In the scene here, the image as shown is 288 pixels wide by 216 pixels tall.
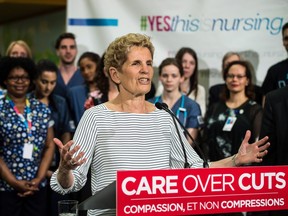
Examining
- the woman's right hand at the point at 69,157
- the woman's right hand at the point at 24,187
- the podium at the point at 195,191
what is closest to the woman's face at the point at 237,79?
the woman's right hand at the point at 24,187

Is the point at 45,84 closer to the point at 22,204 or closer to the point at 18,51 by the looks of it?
the point at 18,51

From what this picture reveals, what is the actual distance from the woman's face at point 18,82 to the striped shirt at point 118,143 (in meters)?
2.11

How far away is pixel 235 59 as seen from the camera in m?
5.55

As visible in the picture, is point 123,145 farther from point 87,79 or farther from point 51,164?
point 87,79

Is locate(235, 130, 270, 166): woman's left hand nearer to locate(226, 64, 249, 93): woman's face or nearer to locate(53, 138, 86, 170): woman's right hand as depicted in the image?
locate(53, 138, 86, 170): woman's right hand

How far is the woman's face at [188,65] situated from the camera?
565 cm

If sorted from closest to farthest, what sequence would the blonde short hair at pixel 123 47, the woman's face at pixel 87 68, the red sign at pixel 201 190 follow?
the red sign at pixel 201 190 < the blonde short hair at pixel 123 47 < the woman's face at pixel 87 68

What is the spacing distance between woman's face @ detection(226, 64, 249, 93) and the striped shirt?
2508 millimetres

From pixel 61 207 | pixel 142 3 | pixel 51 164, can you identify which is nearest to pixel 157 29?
pixel 142 3

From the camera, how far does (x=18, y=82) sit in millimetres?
4648

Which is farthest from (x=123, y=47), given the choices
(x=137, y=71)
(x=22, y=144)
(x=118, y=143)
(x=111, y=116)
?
(x=22, y=144)

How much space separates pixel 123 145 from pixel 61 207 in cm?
46

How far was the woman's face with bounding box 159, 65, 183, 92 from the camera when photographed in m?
5.24

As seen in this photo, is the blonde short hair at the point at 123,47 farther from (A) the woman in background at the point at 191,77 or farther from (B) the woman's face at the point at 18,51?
(B) the woman's face at the point at 18,51
